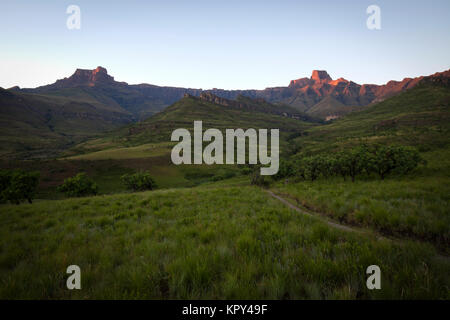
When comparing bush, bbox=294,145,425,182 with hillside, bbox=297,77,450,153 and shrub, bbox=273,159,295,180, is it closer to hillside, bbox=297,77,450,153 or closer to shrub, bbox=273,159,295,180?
shrub, bbox=273,159,295,180

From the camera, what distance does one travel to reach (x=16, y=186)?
33.7 m

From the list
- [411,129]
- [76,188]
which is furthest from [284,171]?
[411,129]

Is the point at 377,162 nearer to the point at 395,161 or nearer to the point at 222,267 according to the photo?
the point at 395,161

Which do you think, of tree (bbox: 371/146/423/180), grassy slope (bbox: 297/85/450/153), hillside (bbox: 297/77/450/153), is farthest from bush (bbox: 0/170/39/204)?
grassy slope (bbox: 297/85/450/153)

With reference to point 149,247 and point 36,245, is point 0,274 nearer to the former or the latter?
point 36,245

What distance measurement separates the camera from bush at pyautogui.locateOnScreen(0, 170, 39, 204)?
32.8 meters

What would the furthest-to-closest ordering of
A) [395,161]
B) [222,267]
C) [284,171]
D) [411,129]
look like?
1. [411,129]
2. [284,171]
3. [395,161]
4. [222,267]

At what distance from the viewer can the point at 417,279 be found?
2.71 m

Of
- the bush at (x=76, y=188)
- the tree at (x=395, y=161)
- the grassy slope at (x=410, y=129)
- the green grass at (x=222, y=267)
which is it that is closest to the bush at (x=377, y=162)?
the tree at (x=395, y=161)

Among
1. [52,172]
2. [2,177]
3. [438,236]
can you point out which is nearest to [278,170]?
[438,236]

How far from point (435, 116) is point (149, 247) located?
188022 millimetres

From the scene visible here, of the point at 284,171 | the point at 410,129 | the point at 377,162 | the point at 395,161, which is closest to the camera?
the point at 395,161
